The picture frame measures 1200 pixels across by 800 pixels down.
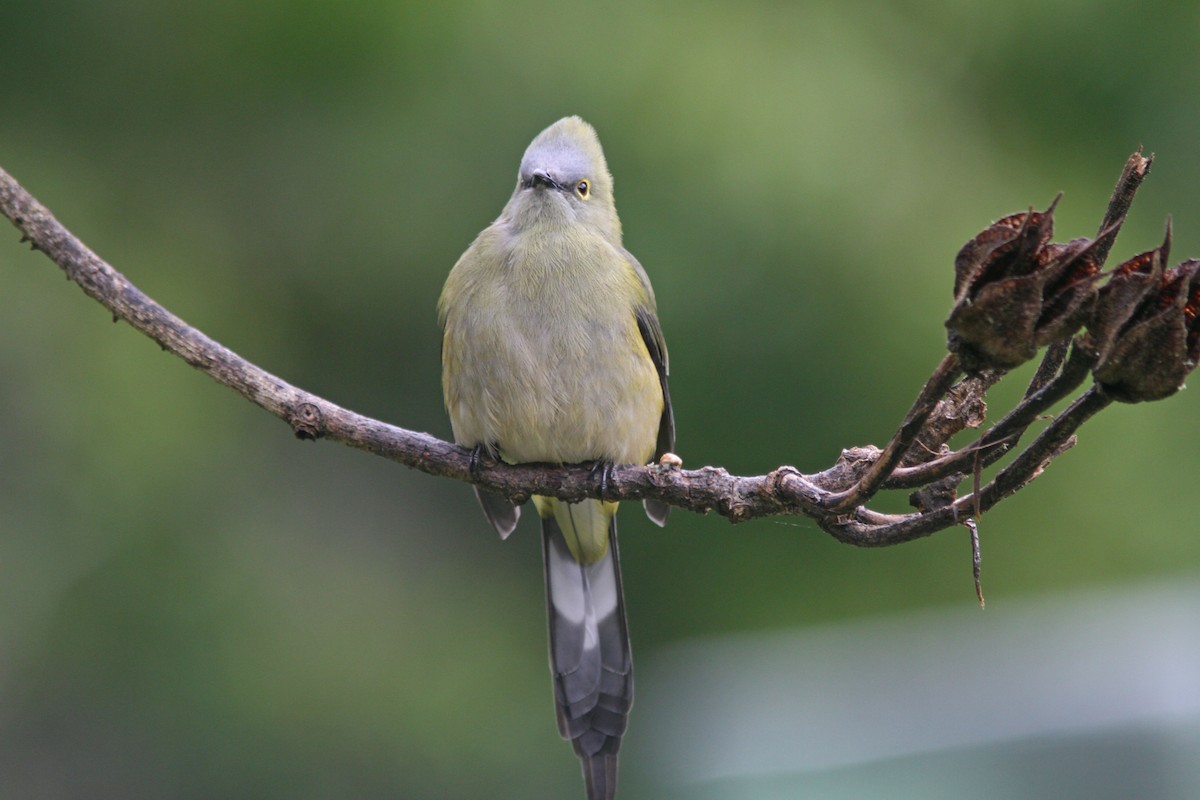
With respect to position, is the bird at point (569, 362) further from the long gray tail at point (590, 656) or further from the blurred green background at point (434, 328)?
the blurred green background at point (434, 328)

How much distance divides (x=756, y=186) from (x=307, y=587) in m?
4.26

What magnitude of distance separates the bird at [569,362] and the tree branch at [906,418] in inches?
12.3

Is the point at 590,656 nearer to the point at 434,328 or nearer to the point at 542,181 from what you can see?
the point at 542,181

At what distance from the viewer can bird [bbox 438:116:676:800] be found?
3.94 meters

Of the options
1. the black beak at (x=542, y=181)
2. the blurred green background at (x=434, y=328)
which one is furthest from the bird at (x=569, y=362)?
the blurred green background at (x=434, y=328)

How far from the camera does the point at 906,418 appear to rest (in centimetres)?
201

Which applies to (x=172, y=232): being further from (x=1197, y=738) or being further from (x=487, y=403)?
(x=1197, y=738)

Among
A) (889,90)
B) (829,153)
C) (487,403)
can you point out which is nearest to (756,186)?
(829,153)

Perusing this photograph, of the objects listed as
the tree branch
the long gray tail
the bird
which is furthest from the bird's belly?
the long gray tail

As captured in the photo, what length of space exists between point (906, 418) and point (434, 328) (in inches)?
297

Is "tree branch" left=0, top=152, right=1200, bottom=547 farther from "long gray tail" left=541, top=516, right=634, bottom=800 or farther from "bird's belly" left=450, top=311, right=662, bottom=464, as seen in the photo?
"long gray tail" left=541, top=516, right=634, bottom=800

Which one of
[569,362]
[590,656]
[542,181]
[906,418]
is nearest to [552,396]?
[569,362]

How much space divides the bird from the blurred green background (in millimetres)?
3290

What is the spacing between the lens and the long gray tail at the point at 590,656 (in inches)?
166
